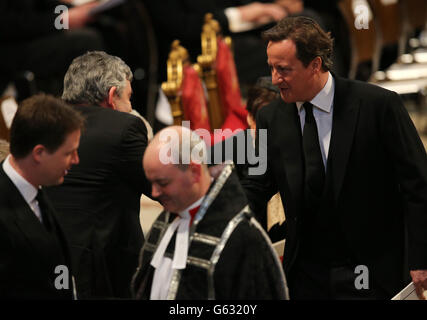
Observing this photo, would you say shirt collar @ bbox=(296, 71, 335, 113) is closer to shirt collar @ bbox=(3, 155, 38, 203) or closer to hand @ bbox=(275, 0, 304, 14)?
shirt collar @ bbox=(3, 155, 38, 203)

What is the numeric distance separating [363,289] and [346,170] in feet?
1.50

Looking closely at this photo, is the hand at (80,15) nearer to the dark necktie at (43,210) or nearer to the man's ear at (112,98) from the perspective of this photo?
the man's ear at (112,98)

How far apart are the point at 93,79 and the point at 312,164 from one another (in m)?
0.92

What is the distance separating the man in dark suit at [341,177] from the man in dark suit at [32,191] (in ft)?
2.93

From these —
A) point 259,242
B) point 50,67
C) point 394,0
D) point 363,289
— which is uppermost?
point 394,0

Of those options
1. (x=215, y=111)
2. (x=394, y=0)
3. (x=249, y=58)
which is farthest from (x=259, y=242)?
(x=394, y=0)

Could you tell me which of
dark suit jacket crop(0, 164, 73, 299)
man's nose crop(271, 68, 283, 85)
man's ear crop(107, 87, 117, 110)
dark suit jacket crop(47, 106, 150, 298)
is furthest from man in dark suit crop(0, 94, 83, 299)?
man's nose crop(271, 68, 283, 85)

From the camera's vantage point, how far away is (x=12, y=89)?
245 inches

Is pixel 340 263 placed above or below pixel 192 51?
below

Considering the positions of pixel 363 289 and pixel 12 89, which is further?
pixel 12 89

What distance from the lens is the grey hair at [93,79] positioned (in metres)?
3.14

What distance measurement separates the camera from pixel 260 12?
680 centimetres
